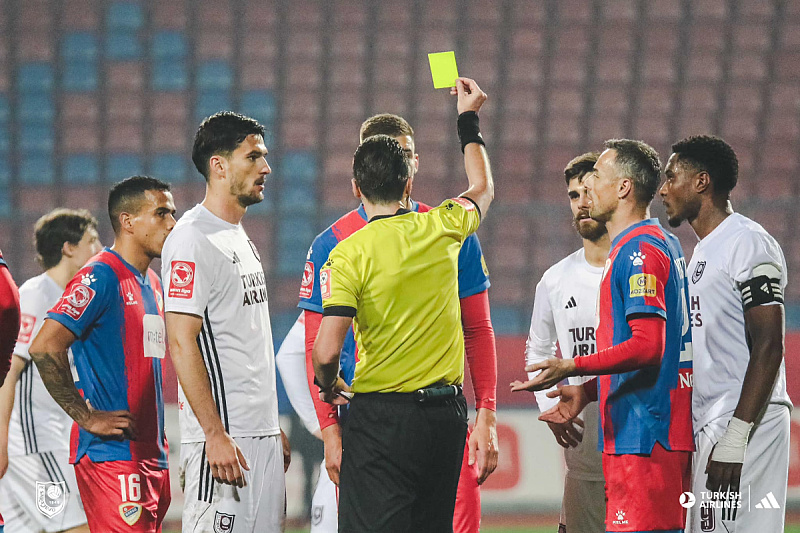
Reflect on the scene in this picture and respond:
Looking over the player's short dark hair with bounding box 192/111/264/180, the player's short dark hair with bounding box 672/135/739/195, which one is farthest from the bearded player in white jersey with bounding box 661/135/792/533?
the player's short dark hair with bounding box 192/111/264/180

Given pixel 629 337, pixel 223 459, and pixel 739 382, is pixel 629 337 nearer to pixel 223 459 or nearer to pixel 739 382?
pixel 739 382

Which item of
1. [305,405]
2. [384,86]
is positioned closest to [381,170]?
[305,405]

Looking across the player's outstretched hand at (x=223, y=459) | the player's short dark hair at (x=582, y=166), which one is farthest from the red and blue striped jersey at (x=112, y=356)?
the player's short dark hair at (x=582, y=166)

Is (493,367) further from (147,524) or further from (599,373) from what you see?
(147,524)

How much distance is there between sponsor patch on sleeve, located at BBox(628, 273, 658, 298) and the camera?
3.09 m

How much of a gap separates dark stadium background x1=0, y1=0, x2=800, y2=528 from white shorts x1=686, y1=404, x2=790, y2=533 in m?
6.17

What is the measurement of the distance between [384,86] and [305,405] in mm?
7198

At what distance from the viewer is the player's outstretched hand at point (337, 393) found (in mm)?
2920

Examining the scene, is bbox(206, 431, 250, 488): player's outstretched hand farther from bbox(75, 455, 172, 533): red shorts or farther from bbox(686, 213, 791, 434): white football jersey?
bbox(686, 213, 791, 434): white football jersey

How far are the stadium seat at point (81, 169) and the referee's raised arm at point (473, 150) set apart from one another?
A: 24.5ft

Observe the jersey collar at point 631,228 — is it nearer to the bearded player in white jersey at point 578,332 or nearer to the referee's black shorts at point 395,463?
the bearded player in white jersey at point 578,332

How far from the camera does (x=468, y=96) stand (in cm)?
322

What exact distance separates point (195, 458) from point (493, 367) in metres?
1.10

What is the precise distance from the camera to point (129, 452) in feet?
11.7
